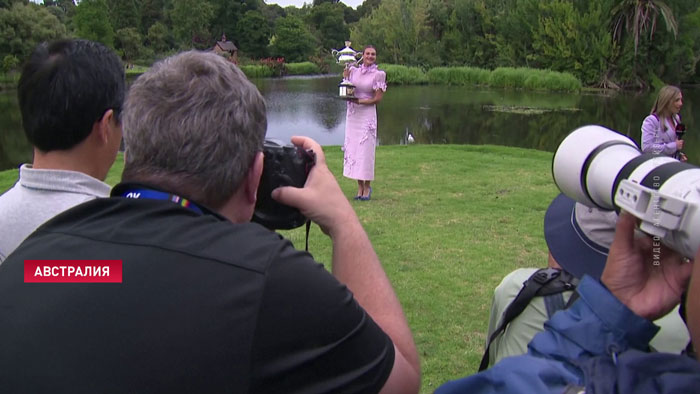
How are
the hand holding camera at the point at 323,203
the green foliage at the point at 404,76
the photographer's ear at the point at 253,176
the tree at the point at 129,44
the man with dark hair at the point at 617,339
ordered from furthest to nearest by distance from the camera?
1. the tree at the point at 129,44
2. the green foliage at the point at 404,76
3. the hand holding camera at the point at 323,203
4. the photographer's ear at the point at 253,176
5. the man with dark hair at the point at 617,339

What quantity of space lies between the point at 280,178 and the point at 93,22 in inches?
1581

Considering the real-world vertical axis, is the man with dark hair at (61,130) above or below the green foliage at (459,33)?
below

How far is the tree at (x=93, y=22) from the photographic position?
119 ft

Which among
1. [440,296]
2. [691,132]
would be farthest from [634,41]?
[440,296]

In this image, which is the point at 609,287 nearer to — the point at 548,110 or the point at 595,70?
the point at 548,110

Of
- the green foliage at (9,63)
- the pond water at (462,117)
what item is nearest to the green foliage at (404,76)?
the pond water at (462,117)

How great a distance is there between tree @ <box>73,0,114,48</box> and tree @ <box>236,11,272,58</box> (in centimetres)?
2083

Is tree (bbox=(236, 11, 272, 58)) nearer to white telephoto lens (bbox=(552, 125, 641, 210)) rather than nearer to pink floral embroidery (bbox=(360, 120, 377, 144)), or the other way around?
pink floral embroidery (bbox=(360, 120, 377, 144))

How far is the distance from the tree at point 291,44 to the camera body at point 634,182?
185 ft

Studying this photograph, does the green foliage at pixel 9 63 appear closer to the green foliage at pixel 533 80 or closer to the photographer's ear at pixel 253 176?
the green foliage at pixel 533 80

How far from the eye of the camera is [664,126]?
6676 millimetres

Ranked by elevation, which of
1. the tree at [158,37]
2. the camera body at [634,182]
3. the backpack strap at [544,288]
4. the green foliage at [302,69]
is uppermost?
the tree at [158,37]

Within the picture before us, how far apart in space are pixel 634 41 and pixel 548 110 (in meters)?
13.1

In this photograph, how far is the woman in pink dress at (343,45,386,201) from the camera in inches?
258
